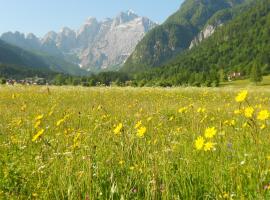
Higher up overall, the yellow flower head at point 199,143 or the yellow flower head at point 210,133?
the yellow flower head at point 210,133

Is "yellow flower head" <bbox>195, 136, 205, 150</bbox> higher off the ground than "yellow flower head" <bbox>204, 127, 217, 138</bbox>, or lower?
lower

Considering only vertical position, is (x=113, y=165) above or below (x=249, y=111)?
below

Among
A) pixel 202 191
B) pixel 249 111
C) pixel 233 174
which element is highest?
pixel 249 111

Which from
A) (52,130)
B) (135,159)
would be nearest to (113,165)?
(135,159)

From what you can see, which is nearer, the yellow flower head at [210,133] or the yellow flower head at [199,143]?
the yellow flower head at [199,143]

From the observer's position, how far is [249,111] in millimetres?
2566

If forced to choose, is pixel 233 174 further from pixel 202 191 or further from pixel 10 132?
pixel 10 132

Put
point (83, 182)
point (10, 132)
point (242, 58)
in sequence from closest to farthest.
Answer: point (83, 182)
point (10, 132)
point (242, 58)

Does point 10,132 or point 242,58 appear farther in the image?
point 242,58

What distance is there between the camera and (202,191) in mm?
3000

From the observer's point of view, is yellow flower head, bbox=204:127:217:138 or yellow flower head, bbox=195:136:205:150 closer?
yellow flower head, bbox=195:136:205:150

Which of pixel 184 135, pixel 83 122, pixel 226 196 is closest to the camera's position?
pixel 226 196

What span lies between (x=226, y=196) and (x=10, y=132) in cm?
400

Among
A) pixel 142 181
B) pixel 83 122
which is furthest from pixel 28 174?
pixel 83 122
